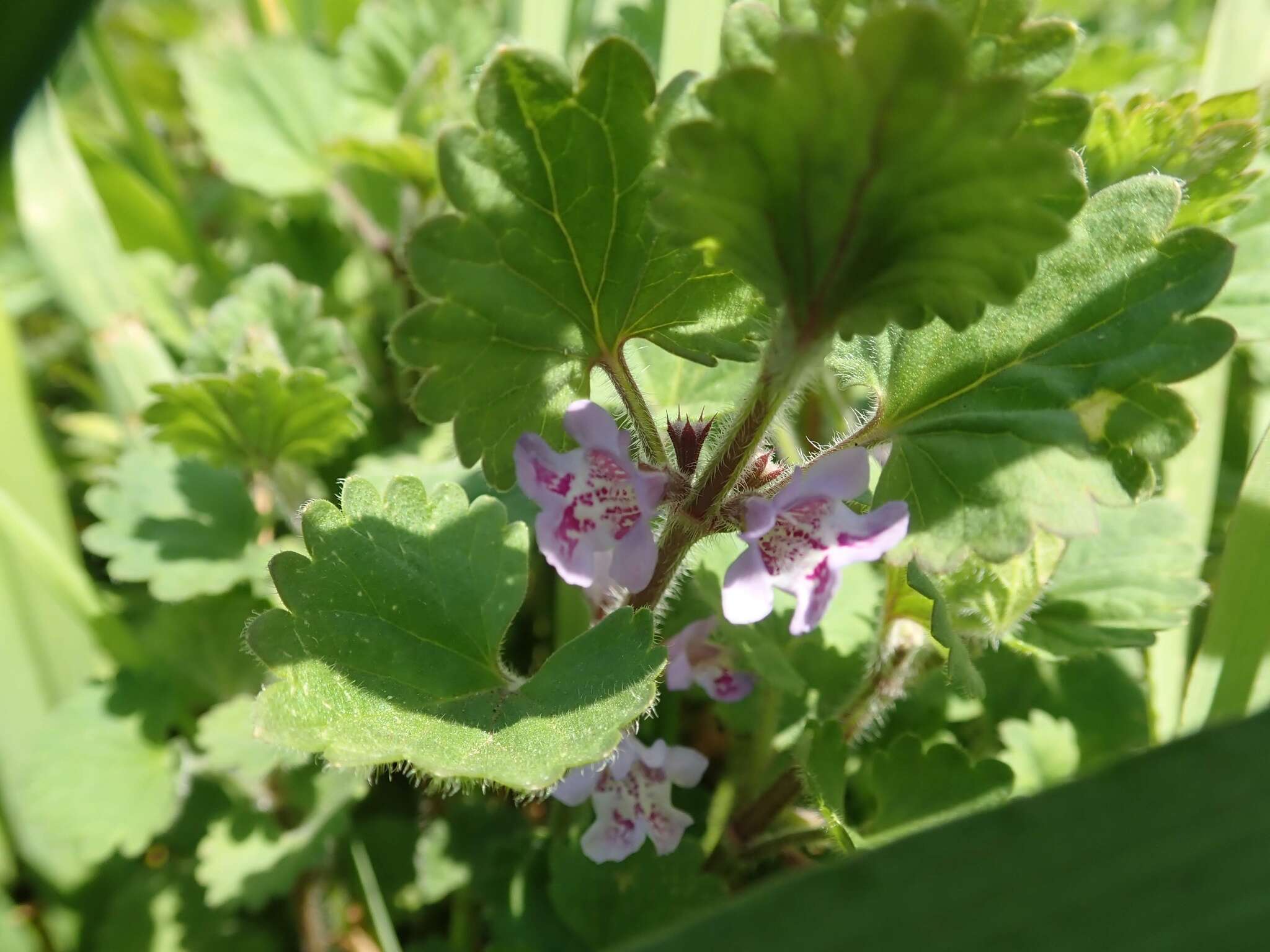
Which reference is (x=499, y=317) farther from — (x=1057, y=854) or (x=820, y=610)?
(x=1057, y=854)

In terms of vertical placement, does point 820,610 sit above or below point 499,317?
below

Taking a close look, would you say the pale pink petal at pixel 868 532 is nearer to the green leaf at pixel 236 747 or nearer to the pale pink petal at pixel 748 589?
the pale pink petal at pixel 748 589

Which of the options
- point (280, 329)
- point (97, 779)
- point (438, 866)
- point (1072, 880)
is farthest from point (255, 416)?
point (1072, 880)

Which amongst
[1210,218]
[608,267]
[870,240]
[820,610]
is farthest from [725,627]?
[1210,218]

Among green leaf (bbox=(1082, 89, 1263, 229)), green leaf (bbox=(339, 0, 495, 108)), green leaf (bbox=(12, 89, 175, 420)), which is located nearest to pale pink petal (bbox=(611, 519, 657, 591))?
green leaf (bbox=(1082, 89, 1263, 229))

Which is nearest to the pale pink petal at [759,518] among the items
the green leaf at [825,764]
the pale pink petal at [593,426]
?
the pale pink petal at [593,426]

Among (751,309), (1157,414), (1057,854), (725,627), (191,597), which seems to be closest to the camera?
(1057,854)

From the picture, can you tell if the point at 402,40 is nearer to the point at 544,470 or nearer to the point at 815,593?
the point at 544,470
